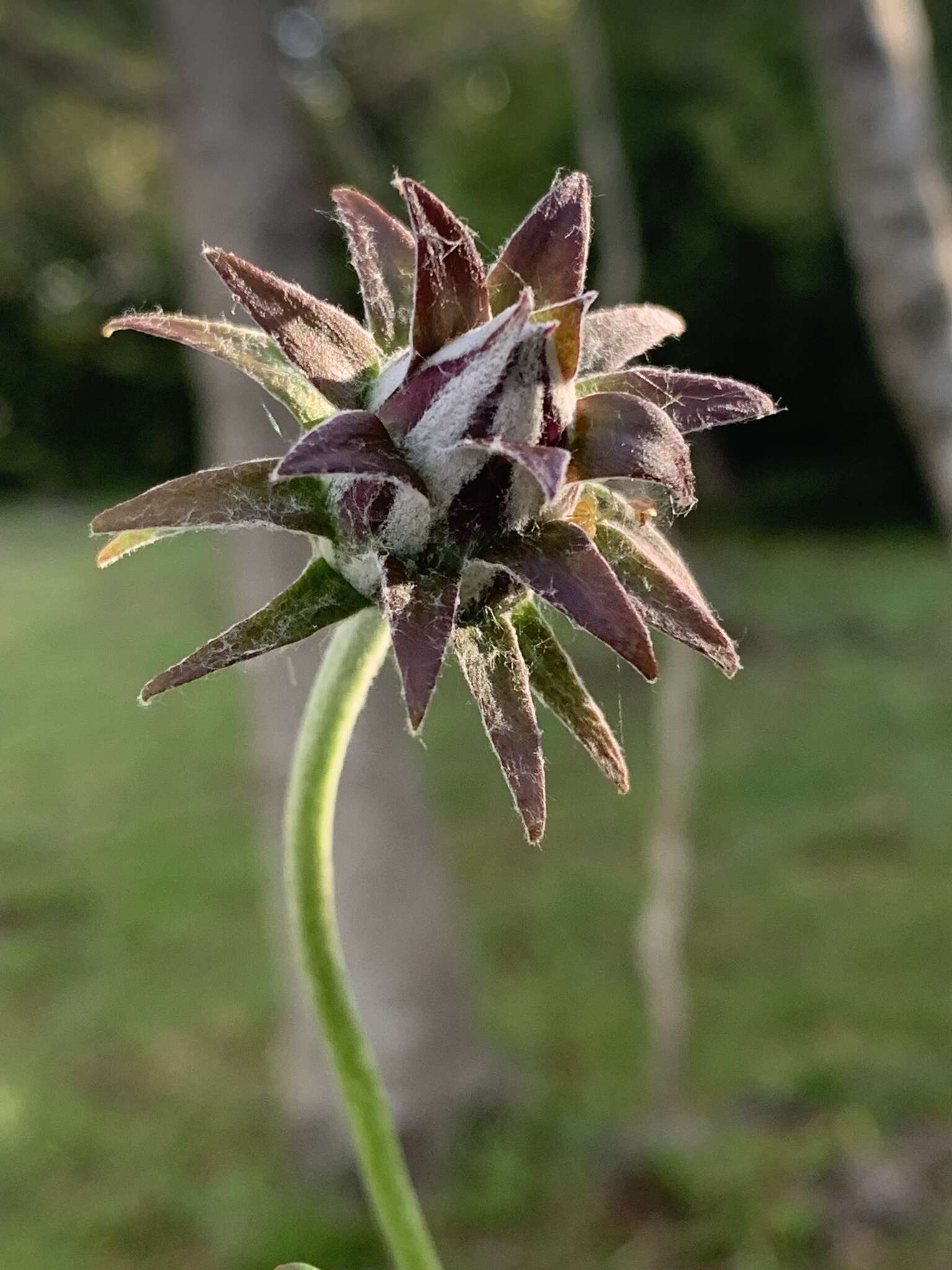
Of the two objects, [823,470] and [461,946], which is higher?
[461,946]

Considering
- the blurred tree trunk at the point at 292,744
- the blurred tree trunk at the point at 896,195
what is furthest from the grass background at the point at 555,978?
the blurred tree trunk at the point at 896,195

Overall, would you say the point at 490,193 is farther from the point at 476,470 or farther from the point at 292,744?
the point at 476,470

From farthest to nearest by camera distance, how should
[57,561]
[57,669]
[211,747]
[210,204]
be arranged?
[57,561]
[57,669]
[211,747]
[210,204]

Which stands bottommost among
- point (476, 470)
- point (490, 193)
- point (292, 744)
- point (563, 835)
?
point (563, 835)

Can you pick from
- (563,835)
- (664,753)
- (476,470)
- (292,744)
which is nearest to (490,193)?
(563,835)

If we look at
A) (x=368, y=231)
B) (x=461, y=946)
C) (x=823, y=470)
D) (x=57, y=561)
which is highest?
(x=368, y=231)

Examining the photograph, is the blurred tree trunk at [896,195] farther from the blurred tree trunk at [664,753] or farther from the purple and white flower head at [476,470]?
the purple and white flower head at [476,470]

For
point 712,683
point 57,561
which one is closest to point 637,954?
point 712,683

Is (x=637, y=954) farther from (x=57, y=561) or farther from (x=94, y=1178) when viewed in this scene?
(x=57, y=561)
